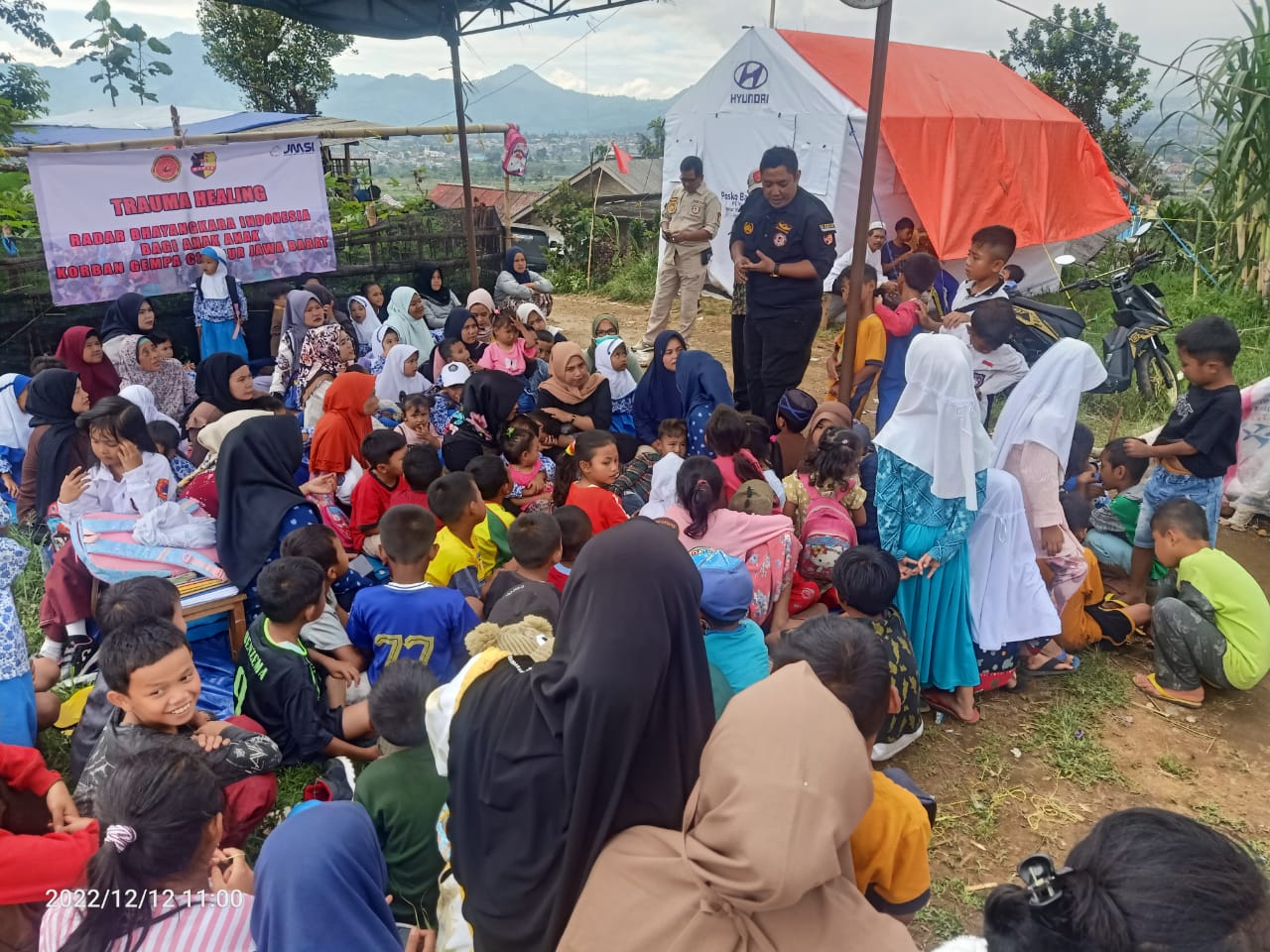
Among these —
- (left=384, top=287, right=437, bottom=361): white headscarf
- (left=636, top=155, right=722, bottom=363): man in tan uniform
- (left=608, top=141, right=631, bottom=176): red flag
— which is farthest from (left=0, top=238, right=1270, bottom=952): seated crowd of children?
(left=608, top=141, right=631, bottom=176): red flag

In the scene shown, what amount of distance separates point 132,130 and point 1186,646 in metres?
11.5

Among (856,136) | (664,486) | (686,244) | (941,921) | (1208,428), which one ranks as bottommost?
(941,921)

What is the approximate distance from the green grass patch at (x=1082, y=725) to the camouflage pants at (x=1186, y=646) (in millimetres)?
211

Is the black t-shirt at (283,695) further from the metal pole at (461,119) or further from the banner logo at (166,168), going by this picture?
the metal pole at (461,119)

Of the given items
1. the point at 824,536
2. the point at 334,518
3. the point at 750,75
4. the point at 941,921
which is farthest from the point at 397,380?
the point at 750,75

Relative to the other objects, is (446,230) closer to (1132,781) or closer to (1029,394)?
(1029,394)

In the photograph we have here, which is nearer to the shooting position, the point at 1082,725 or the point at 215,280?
the point at 1082,725

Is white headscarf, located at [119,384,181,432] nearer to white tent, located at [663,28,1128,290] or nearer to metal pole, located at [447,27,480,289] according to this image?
metal pole, located at [447,27,480,289]

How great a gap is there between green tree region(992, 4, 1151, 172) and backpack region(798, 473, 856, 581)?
1576 centimetres

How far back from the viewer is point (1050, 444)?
11.6 ft

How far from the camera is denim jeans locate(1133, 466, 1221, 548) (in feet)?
13.2

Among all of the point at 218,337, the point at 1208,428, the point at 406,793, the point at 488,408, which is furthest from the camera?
the point at 218,337

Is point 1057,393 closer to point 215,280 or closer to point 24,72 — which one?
point 215,280

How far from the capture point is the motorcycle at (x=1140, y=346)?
6.16 metres
